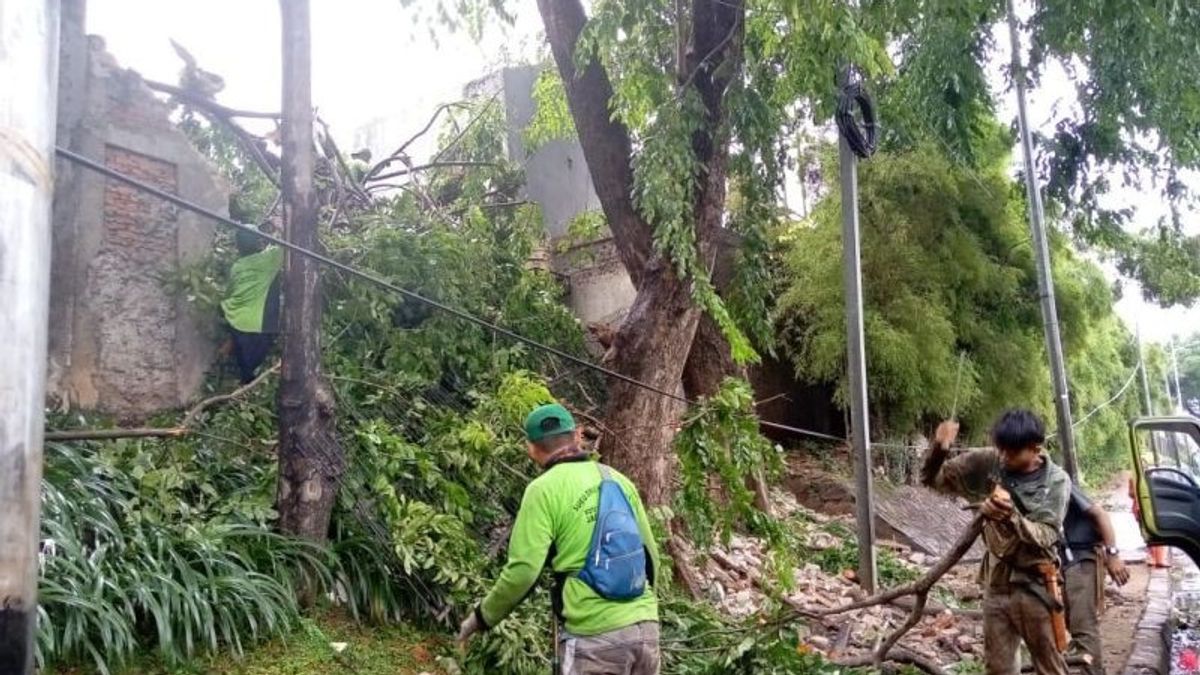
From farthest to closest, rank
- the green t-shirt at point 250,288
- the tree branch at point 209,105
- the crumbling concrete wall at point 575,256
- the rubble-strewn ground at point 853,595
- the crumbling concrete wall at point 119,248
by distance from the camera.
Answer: the crumbling concrete wall at point 575,256 → the green t-shirt at point 250,288 → the rubble-strewn ground at point 853,595 → the crumbling concrete wall at point 119,248 → the tree branch at point 209,105

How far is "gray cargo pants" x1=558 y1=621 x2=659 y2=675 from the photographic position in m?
3.37

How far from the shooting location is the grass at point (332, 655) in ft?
14.3

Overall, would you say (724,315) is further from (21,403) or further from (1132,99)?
(21,403)

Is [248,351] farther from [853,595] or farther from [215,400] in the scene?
[853,595]

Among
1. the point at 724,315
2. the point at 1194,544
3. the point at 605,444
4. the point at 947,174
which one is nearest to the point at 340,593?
the point at 605,444

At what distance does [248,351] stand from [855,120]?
16.1 ft

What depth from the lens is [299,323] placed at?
521cm

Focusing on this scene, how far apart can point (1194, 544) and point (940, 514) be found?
18.9 ft

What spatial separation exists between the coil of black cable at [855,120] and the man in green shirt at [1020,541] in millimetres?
3146

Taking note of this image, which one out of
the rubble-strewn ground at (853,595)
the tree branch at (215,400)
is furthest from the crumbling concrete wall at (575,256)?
the tree branch at (215,400)

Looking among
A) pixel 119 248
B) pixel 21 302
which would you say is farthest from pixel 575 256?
pixel 21 302

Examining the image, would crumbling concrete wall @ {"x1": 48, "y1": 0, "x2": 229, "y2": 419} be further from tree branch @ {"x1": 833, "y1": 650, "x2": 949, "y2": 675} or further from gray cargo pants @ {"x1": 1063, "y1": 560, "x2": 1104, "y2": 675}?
gray cargo pants @ {"x1": 1063, "y1": 560, "x2": 1104, "y2": 675}

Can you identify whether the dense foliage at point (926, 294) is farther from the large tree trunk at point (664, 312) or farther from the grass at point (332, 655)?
the grass at point (332, 655)

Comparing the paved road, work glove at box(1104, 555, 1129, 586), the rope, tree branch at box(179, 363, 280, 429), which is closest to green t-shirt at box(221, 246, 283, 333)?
tree branch at box(179, 363, 280, 429)
